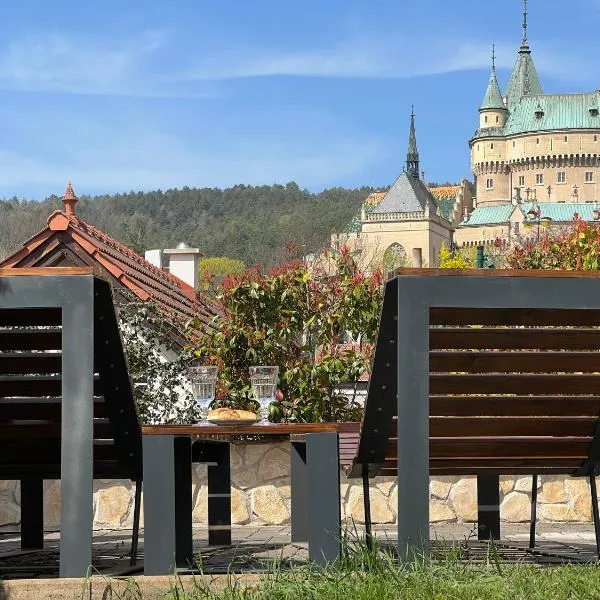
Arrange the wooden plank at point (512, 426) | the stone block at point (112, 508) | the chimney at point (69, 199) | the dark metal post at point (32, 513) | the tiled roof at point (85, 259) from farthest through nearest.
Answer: the chimney at point (69, 199)
the tiled roof at point (85, 259)
the stone block at point (112, 508)
the dark metal post at point (32, 513)
the wooden plank at point (512, 426)

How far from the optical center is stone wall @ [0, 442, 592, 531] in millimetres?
8414

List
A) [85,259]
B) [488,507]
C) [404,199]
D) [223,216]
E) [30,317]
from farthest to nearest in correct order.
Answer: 1. [404,199]
2. [223,216]
3. [85,259]
4. [488,507]
5. [30,317]

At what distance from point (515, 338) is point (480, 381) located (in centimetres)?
21

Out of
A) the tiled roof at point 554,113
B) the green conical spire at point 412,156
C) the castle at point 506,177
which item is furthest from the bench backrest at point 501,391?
the green conical spire at point 412,156

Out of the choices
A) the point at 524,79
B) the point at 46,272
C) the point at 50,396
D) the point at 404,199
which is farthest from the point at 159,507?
the point at 524,79

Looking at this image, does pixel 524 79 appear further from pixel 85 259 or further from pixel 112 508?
pixel 112 508

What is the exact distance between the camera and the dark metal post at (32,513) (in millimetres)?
5668

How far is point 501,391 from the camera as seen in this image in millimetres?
4469

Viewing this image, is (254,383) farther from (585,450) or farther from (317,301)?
(317,301)

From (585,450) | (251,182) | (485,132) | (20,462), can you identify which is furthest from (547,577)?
(485,132)

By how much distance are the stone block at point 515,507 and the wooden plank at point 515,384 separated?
4.02 m

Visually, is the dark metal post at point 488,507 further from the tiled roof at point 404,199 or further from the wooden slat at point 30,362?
the tiled roof at point 404,199

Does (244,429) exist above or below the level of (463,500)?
above

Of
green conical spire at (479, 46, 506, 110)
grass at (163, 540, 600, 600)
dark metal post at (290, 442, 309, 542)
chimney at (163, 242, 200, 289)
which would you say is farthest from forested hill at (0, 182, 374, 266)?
grass at (163, 540, 600, 600)
